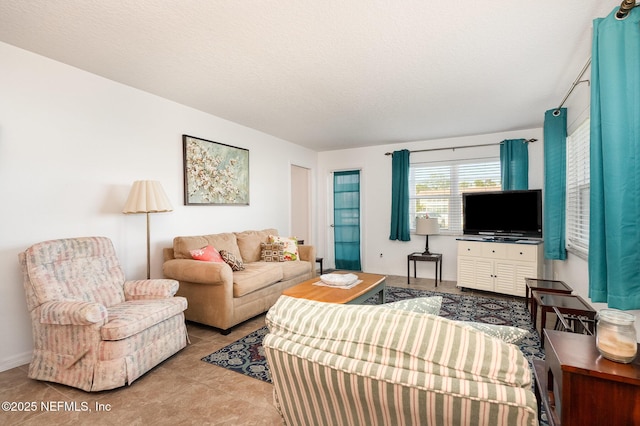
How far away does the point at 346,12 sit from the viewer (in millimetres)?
2002

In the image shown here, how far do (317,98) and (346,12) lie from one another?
5.00 ft

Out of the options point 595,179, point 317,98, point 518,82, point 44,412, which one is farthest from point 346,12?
point 44,412

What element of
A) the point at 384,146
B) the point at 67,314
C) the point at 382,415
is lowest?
the point at 67,314

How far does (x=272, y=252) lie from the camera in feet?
14.1

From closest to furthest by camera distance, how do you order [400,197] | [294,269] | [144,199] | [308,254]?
1. [144,199]
2. [294,269]
3. [308,254]
4. [400,197]

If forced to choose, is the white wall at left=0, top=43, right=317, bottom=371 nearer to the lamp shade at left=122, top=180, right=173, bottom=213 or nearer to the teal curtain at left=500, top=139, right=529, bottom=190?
the lamp shade at left=122, top=180, right=173, bottom=213

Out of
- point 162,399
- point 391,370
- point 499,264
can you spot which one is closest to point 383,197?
point 499,264

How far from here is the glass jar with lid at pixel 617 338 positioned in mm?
987

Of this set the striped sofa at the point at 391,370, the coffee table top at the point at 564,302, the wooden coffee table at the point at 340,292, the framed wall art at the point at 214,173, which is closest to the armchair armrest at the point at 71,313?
the wooden coffee table at the point at 340,292

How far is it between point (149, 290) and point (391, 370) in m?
2.51

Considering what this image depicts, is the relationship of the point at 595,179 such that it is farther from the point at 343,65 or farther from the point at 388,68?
the point at 343,65

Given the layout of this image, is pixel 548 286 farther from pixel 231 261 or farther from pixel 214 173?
pixel 214 173

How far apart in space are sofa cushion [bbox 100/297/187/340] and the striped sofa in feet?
5.38

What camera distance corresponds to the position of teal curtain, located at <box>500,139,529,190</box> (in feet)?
15.5
